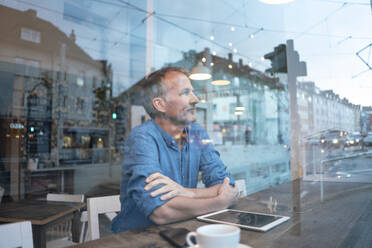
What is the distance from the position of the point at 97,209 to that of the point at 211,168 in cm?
61

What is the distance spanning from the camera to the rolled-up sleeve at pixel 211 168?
128cm

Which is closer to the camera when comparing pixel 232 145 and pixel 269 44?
pixel 269 44

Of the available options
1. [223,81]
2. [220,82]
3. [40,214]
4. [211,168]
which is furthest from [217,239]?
[223,81]

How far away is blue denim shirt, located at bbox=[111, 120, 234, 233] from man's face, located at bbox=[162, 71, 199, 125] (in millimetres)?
98

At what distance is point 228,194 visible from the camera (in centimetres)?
106

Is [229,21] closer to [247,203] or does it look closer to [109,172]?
[247,203]

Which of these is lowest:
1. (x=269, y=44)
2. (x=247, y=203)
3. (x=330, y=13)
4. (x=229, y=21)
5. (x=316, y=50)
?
(x=247, y=203)

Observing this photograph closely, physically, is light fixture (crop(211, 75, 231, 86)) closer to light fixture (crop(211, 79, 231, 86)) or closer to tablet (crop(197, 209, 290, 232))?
light fixture (crop(211, 79, 231, 86))

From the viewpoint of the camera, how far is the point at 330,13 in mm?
2197

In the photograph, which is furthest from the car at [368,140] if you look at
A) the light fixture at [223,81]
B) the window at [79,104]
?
the window at [79,104]

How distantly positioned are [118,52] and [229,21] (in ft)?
12.8

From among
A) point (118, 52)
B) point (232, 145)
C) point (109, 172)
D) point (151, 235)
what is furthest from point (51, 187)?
point (151, 235)

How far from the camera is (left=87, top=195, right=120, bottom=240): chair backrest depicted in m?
1.18

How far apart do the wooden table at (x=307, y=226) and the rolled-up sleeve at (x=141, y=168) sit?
0.32 feet
